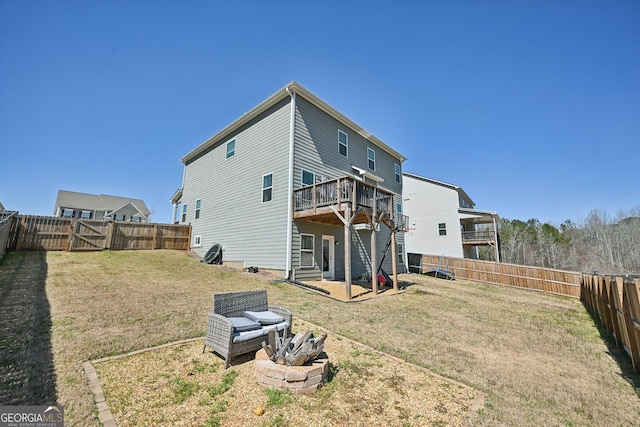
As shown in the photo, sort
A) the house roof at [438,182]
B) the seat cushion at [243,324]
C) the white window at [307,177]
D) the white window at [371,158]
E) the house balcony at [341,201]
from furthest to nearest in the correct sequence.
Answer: the house roof at [438,182] < the white window at [371,158] < the white window at [307,177] < the house balcony at [341,201] < the seat cushion at [243,324]

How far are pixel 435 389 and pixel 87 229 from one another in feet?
57.9

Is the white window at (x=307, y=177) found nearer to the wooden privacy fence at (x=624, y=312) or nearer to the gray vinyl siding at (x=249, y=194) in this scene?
the gray vinyl siding at (x=249, y=194)

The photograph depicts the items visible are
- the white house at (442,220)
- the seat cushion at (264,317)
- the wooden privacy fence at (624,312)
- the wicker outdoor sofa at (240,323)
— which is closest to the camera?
the wicker outdoor sofa at (240,323)

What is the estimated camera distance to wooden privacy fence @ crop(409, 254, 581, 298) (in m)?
12.9

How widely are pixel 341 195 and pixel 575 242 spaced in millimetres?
46520

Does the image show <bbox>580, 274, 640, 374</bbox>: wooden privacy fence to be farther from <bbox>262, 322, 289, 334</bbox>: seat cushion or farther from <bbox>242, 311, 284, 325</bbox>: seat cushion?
<bbox>242, 311, 284, 325</bbox>: seat cushion

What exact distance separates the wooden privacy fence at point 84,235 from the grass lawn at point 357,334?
11.1ft

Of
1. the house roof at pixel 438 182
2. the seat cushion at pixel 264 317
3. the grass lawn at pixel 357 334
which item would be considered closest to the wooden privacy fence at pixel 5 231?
the grass lawn at pixel 357 334

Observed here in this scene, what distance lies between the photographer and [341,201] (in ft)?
31.8

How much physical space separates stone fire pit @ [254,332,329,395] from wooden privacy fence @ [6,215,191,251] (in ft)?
50.3

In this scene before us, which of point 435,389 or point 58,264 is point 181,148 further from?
point 435,389

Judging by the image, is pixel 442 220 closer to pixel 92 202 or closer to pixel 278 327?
pixel 278 327

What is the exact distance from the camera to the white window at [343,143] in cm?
1414

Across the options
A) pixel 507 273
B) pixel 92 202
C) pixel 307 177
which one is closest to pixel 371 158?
pixel 307 177
